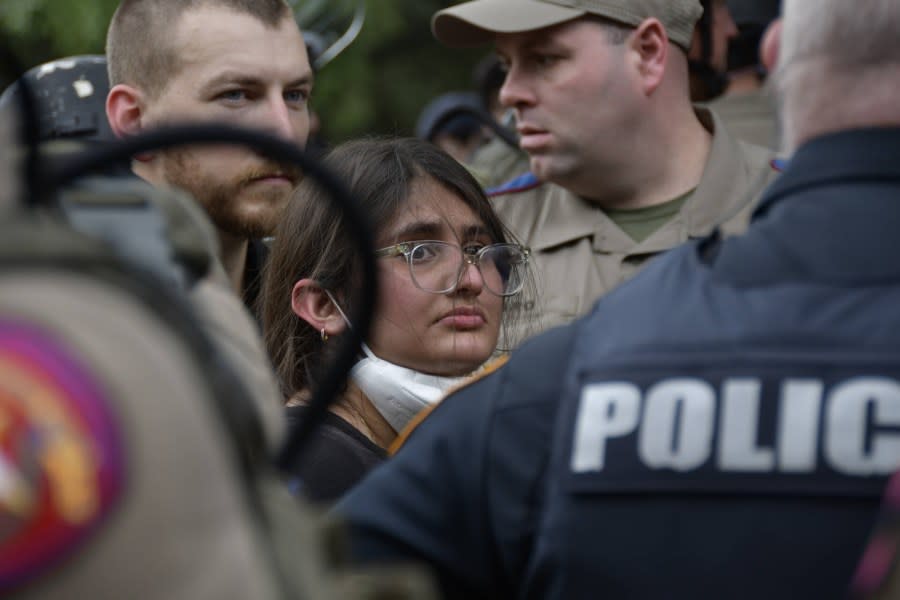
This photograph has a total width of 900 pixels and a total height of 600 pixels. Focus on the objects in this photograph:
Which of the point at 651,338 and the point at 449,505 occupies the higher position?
the point at 651,338

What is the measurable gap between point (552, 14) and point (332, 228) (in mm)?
1161

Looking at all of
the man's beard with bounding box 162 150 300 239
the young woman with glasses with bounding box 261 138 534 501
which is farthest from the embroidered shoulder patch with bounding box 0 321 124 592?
the man's beard with bounding box 162 150 300 239

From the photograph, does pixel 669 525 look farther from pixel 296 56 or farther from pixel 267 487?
pixel 296 56

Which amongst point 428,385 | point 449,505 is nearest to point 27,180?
point 449,505

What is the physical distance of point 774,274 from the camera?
1.66 meters

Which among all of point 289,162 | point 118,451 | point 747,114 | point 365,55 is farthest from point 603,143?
point 365,55

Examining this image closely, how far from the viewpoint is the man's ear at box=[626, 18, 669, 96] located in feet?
12.5

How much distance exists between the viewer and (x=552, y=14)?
3695 millimetres

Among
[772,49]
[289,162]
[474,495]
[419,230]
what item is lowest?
[419,230]

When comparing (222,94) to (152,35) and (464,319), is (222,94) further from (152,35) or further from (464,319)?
(464,319)

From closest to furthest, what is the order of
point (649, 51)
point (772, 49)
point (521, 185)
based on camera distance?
point (772, 49), point (649, 51), point (521, 185)

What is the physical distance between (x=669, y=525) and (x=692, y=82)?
332cm

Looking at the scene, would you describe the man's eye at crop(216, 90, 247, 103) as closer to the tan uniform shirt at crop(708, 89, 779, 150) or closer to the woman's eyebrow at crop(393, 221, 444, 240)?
the woman's eyebrow at crop(393, 221, 444, 240)

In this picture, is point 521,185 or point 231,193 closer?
point 231,193
